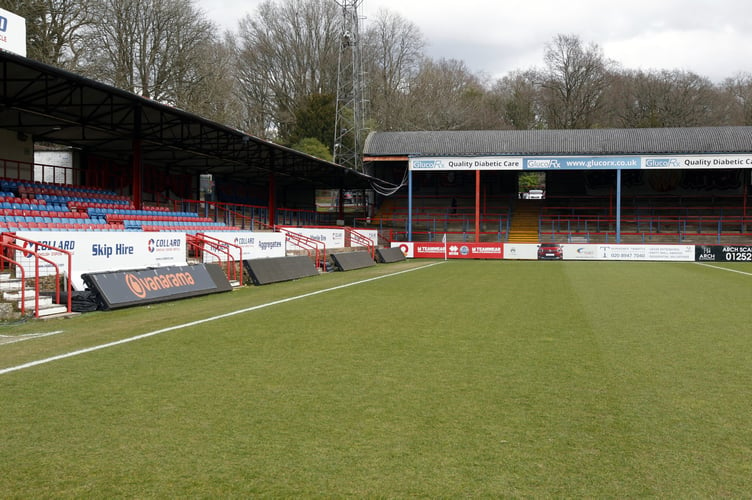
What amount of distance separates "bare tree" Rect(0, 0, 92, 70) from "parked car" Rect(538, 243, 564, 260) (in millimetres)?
29943

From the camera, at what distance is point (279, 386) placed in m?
→ 6.05

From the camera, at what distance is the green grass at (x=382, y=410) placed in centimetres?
378

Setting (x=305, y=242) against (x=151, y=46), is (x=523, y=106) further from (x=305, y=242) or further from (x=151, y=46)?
(x=305, y=242)

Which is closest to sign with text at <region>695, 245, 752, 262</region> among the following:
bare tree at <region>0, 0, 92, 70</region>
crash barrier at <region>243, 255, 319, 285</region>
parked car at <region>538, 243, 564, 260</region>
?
parked car at <region>538, 243, 564, 260</region>

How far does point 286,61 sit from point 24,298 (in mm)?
56305

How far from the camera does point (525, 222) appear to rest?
151ft

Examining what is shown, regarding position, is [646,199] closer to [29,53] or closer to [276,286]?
[276,286]

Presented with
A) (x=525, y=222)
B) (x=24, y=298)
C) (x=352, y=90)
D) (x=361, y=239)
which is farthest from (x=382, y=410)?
(x=352, y=90)

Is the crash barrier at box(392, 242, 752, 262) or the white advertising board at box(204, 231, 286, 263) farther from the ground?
the white advertising board at box(204, 231, 286, 263)

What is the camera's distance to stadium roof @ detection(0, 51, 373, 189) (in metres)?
17.3

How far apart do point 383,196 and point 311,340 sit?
42802 mm

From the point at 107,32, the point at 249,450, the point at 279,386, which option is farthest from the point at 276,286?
the point at 107,32

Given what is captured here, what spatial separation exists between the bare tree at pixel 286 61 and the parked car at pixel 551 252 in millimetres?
32993

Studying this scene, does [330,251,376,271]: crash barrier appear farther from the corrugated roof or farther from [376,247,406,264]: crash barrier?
the corrugated roof
